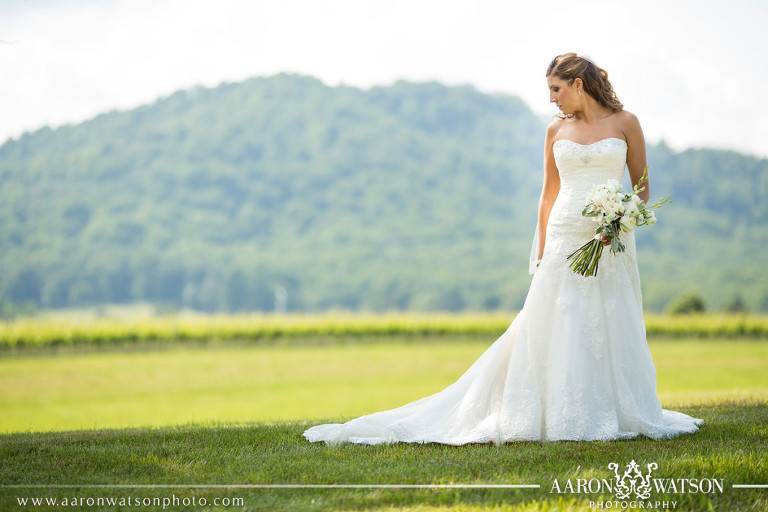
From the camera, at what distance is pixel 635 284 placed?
17.4ft

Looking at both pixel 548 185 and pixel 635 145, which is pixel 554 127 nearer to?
pixel 548 185

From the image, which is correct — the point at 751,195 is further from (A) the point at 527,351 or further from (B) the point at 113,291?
(A) the point at 527,351

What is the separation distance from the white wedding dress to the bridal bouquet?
0.20 meters

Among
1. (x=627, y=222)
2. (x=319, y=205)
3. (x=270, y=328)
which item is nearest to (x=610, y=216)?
(x=627, y=222)

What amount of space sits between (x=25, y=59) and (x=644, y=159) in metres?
36.6

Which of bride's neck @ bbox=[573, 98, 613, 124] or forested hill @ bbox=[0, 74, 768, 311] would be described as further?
forested hill @ bbox=[0, 74, 768, 311]

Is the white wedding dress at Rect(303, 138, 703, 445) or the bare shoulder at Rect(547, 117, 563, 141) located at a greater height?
the bare shoulder at Rect(547, 117, 563, 141)

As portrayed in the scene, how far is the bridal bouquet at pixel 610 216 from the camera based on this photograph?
481cm

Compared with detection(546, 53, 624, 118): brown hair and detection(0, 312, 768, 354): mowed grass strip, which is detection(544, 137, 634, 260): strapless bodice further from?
detection(0, 312, 768, 354): mowed grass strip

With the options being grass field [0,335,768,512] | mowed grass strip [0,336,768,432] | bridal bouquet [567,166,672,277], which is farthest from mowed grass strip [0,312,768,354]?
bridal bouquet [567,166,672,277]

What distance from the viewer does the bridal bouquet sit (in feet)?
15.8

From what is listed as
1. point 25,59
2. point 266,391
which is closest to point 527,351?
point 266,391

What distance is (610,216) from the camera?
15.8 feet

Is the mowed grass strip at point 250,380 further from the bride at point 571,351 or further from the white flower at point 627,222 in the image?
the white flower at point 627,222
